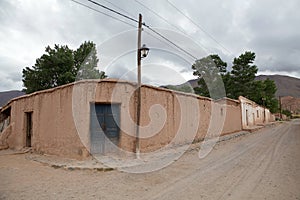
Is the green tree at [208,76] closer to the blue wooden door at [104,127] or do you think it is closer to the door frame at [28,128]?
the door frame at [28,128]

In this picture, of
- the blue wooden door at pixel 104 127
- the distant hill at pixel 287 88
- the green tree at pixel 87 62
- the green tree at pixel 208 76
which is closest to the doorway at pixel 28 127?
the blue wooden door at pixel 104 127

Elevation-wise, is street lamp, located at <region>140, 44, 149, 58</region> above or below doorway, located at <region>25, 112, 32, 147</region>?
above

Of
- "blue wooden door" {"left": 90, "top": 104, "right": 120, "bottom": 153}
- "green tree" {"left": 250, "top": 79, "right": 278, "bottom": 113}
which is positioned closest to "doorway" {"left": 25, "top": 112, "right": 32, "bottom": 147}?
"blue wooden door" {"left": 90, "top": 104, "right": 120, "bottom": 153}

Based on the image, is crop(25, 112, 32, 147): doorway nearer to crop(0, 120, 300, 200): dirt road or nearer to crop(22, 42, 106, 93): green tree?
crop(0, 120, 300, 200): dirt road

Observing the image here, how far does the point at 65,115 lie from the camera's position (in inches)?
368

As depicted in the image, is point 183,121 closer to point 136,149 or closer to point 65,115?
point 136,149

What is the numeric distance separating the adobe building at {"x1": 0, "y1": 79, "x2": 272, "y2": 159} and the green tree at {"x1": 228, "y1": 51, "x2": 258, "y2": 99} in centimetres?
2465

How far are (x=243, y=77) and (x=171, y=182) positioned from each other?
108 feet

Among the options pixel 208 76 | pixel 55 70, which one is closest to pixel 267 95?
pixel 208 76

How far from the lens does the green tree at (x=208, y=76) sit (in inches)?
1291

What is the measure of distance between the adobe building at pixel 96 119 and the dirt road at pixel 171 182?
1.58 metres

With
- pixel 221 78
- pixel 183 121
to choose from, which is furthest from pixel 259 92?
pixel 183 121

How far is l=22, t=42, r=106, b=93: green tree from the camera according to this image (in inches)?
925

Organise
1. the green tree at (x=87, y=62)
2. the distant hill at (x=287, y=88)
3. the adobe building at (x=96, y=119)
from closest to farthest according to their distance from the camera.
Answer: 1. the adobe building at (x=96, y=119)
2. the green tree at (x=87, y=62)
3. the distant hill at (x=287, y=88)
